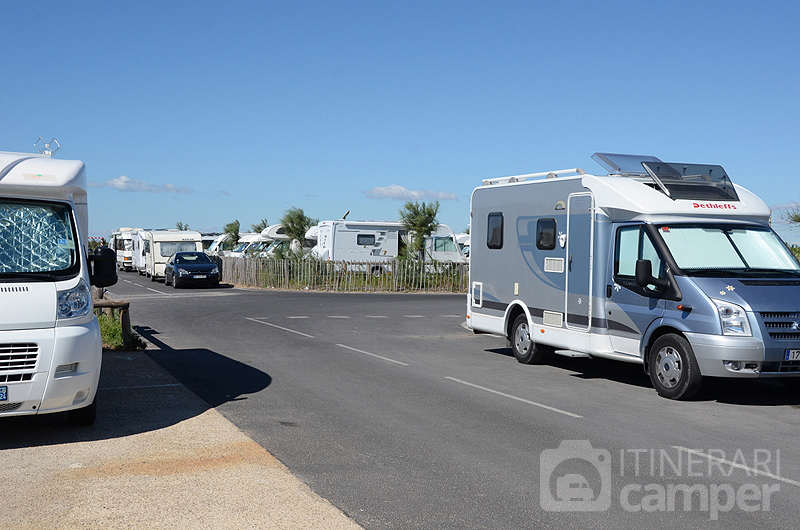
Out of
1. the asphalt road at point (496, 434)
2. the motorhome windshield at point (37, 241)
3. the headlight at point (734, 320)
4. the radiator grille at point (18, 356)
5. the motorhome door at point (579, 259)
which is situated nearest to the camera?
the asphalt road at point (496, 434)

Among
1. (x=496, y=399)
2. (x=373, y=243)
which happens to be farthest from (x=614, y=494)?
(x=373, y=243)

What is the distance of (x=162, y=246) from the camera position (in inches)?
1521

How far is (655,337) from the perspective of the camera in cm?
1003

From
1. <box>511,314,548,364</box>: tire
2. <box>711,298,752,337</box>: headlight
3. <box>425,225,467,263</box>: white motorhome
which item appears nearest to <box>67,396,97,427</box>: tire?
<box>711,298,752,337</box>: headlight

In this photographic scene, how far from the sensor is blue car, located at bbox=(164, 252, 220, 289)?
32594mm

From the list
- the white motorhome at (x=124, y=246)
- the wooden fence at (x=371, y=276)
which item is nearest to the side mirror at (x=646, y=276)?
the wooden fence at (x=371, y=276)

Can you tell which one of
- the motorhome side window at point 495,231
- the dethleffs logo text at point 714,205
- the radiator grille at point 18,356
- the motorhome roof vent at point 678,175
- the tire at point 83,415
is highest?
the motorhome roof vent at point 678,175

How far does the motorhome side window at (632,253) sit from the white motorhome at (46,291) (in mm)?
6333

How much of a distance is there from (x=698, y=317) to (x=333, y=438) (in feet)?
15.1

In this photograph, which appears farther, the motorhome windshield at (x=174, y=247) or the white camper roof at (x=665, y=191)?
the motorhome windshield at (x=174, y=247)

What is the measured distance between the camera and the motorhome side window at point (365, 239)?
109 feet

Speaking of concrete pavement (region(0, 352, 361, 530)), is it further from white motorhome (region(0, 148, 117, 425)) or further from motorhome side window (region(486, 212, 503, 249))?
motorhome side window (region(486, 212, 503, 249))

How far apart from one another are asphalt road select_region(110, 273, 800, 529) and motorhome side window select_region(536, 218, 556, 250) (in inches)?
75.1

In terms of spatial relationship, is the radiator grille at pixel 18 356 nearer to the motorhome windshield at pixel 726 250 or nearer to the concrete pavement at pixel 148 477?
the concrete pavement at pixel 148 477
